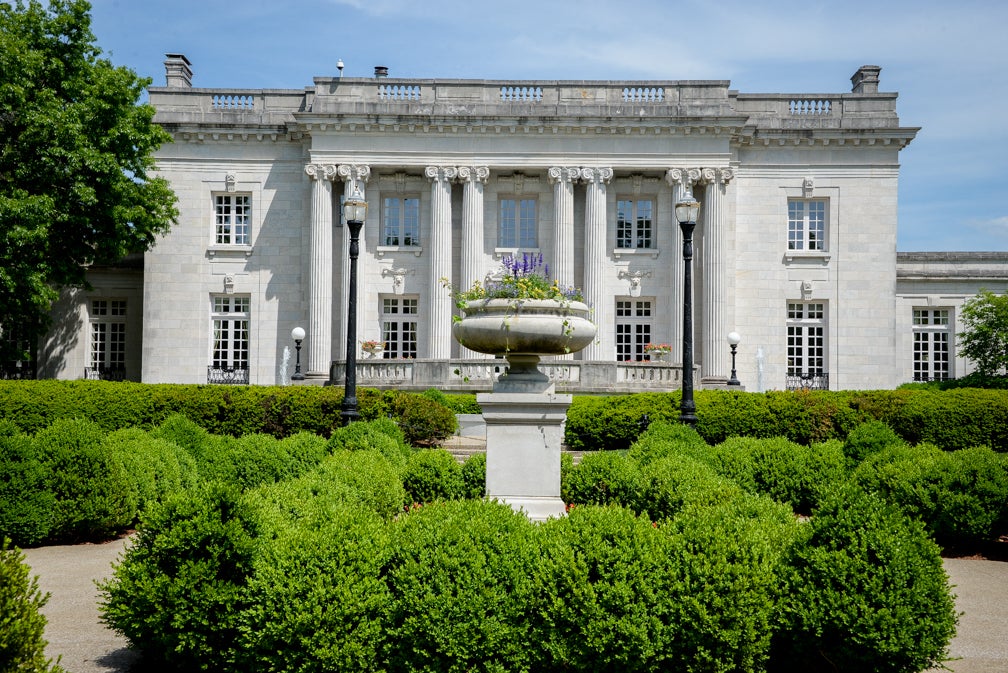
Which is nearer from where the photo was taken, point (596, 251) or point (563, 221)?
point (596, 251)

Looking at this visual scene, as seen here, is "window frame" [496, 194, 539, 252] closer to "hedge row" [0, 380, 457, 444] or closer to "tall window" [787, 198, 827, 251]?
"tall window" [787, 198, 827, 251]

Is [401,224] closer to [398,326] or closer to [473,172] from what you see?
[473,172]

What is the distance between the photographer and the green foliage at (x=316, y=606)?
5.50 m

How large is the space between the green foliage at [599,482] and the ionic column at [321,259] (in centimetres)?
2169

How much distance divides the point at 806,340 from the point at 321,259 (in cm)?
1967

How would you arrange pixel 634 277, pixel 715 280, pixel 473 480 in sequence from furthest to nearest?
pixel 634 277 < pixel 715 280 < pixel 473 480

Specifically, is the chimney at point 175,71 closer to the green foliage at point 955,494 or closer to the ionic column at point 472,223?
the ionic column at point 472,223

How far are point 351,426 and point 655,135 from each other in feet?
70.9

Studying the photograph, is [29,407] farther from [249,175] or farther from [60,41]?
[249,175]

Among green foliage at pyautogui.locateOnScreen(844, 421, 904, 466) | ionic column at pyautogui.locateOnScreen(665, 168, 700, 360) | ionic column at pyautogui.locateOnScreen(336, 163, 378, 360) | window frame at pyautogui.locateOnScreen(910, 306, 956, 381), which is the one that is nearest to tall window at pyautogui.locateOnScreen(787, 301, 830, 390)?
window frame at pyautogui.locateOnScreen(910, 306, 956, 381)

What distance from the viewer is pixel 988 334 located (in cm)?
2980

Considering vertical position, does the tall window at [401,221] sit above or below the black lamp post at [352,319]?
above

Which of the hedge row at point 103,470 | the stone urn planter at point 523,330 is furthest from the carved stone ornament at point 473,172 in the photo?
the stone urn planter at point 523,330

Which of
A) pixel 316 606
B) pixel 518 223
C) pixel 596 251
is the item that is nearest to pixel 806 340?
pixel 596 251
